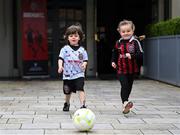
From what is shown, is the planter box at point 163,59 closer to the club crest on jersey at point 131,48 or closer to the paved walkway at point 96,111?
the paved walkway at point 96,111

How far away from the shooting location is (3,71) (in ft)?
64.6

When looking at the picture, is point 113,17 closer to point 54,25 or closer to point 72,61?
point 54,25

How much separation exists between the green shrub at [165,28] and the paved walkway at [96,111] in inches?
73.2

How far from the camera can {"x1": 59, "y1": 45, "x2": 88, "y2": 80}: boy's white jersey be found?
9258 mm

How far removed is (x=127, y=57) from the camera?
909cm

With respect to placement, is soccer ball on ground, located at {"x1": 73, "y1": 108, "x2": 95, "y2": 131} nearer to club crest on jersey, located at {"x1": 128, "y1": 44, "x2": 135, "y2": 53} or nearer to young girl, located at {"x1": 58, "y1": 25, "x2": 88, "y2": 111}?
young girl, located at {"x1": 58, "y1": 25, "x2": 88, "y2": 111}

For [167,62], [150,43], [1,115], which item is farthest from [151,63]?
[1,115]

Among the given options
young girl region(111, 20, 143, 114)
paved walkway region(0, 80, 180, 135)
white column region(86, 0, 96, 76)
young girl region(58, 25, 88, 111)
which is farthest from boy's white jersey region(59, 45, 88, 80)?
white column region(86, 0, 96, 76)

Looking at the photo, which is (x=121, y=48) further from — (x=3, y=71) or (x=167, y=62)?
(x=3, y=71)

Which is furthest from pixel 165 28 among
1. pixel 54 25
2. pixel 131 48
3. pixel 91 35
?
pixel 131 48

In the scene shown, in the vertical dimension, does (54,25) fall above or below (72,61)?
above

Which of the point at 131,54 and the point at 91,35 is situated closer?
the point at 131,54

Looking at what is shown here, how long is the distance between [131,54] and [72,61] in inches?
44.1

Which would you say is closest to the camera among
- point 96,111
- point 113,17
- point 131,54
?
point 131,54
